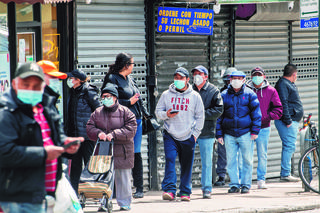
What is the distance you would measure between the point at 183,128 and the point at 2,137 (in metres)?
5.21

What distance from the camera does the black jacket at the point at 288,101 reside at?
12461 mm

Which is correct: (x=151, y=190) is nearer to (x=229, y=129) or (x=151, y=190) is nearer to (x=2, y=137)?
(x=229, y=129)

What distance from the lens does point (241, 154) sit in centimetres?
1127

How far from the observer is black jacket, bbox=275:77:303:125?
12461 mm

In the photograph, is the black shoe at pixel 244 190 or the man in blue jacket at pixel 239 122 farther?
the black shoe at pixel 244 190

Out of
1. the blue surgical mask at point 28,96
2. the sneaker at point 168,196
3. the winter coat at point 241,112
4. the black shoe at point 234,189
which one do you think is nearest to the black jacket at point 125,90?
the sneaker at point 168,196

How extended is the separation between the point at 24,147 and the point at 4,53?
5090mm

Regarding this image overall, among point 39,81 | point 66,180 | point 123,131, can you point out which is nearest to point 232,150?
point 123,131

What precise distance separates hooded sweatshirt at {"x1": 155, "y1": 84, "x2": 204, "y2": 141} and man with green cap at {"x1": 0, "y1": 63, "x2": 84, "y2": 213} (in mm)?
4792

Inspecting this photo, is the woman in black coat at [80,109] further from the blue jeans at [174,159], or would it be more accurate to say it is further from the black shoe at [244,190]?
the black shoe at [244,190]

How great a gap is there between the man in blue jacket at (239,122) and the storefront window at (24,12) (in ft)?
10.5

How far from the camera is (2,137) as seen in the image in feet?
16.7

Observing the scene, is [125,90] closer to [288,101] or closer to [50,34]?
A: [50,34]

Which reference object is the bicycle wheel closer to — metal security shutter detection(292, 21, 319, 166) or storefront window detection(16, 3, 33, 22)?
metal security shutter detection(292, 21, 319, 166)
